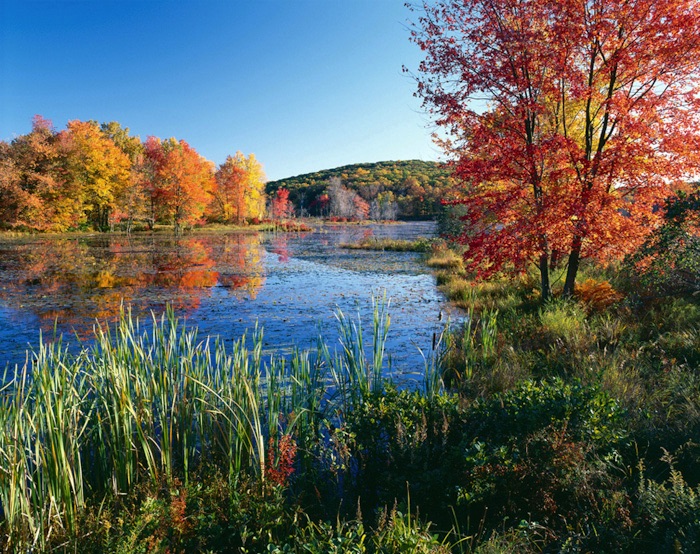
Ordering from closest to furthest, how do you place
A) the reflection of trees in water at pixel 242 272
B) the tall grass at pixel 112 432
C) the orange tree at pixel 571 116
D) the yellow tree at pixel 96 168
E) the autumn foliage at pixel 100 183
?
the tall grass at pixel 112 432 < the orange tree at pixel 571 116 < the reflection of trees in water at pixel 242 272 < the autumn foliage at pixel 100 183 < the yellow tree at pixel 96 168

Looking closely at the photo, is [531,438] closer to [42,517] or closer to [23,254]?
[42,517]

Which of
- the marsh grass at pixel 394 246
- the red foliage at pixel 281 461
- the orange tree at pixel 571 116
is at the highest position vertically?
the orange tree at pixel 571 116

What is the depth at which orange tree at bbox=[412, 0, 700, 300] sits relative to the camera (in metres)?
7.19

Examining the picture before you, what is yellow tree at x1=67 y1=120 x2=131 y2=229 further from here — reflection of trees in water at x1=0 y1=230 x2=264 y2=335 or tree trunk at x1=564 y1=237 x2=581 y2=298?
tree trunk at x1=564 y1=237 x2=581 y2=298

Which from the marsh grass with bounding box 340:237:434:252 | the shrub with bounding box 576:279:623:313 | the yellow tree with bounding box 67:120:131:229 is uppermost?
the yellow tree with bounding box 67:120:131:229

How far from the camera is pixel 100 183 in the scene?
3919cm

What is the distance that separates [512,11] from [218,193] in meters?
49.4

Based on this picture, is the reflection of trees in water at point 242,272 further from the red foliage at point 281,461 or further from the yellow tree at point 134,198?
the yellow tree at point 134,198

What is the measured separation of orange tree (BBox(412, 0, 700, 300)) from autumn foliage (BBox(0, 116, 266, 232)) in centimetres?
3682

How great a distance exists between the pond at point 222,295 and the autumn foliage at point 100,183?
15.1m

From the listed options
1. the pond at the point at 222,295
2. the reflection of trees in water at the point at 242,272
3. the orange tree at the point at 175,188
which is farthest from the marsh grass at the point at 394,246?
the orange tree at the point at 175,188

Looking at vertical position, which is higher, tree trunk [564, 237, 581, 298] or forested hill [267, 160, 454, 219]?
forested hill [267, 160, 454, 219]

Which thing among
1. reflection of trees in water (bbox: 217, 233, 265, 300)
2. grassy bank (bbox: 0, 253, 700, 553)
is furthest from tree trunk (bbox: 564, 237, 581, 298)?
reflection of trees in water (bbox: 217, 233, 265, 300)

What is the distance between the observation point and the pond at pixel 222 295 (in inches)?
334
